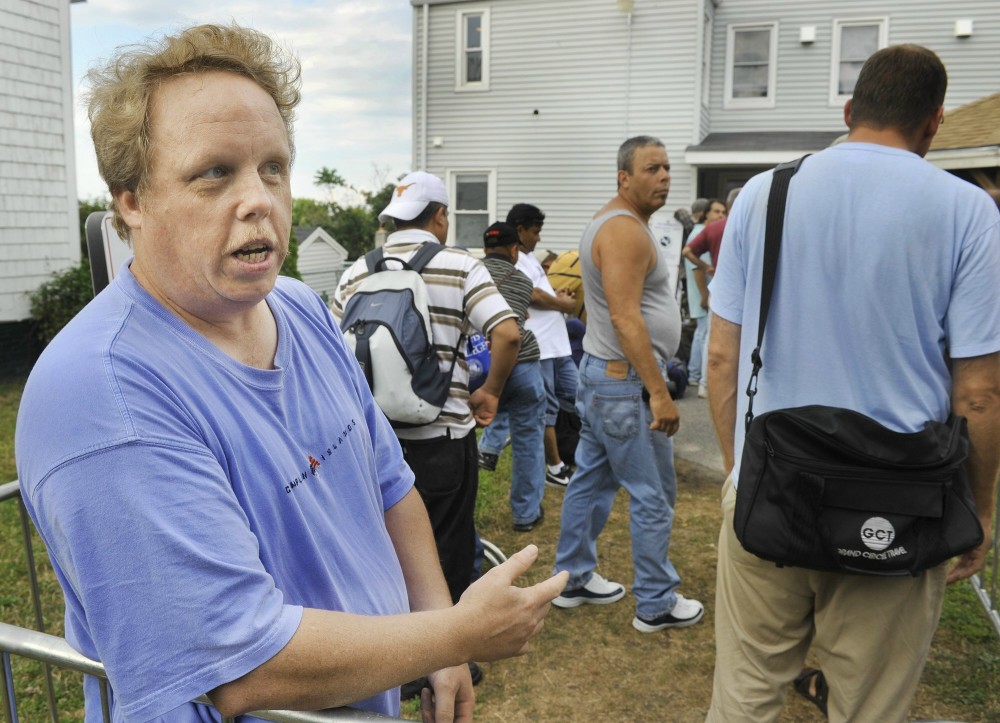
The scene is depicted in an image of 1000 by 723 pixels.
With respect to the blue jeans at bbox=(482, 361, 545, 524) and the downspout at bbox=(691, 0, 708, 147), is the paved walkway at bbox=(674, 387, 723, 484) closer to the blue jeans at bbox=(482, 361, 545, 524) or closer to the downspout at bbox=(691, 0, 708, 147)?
the blue jeans at bbox=(482, 361, 545, 524)

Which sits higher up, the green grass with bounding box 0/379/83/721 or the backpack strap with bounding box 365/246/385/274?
the backpack strap with bounding box 365/246/385/274

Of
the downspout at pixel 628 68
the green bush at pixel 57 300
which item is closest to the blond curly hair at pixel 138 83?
the green bush at pixel 57 300

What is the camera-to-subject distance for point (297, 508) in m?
1.25

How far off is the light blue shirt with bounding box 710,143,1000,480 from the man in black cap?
3.26 meters

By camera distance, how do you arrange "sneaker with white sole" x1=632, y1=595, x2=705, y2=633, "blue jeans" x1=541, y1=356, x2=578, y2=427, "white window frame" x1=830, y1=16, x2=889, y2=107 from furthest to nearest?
"white window frame" x1=830, y1=16, x2=889, y2=107 → "blue jeans" x1=541, y1=356, x2=578, y2=427 → "sneaker with white sole" x1=632, y1=595, x2=705, y2=633

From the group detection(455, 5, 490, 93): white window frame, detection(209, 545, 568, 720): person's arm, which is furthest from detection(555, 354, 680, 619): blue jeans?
detection(455, 5, 490, 93): white window frame

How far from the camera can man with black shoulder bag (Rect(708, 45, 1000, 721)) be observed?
209cm

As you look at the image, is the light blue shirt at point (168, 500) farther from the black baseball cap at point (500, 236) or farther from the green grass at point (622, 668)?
the black baseball cap at point (500, 236)

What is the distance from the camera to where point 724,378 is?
2.54m

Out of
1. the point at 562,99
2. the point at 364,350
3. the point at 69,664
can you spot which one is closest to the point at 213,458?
the point at 69,664

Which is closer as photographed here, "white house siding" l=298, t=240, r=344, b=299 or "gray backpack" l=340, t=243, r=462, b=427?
"gray backpack" l=340, t=243, r=462, b=427

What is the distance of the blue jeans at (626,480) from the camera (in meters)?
3.86

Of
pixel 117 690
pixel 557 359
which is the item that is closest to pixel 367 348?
pixel 117 690

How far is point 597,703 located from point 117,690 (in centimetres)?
290
